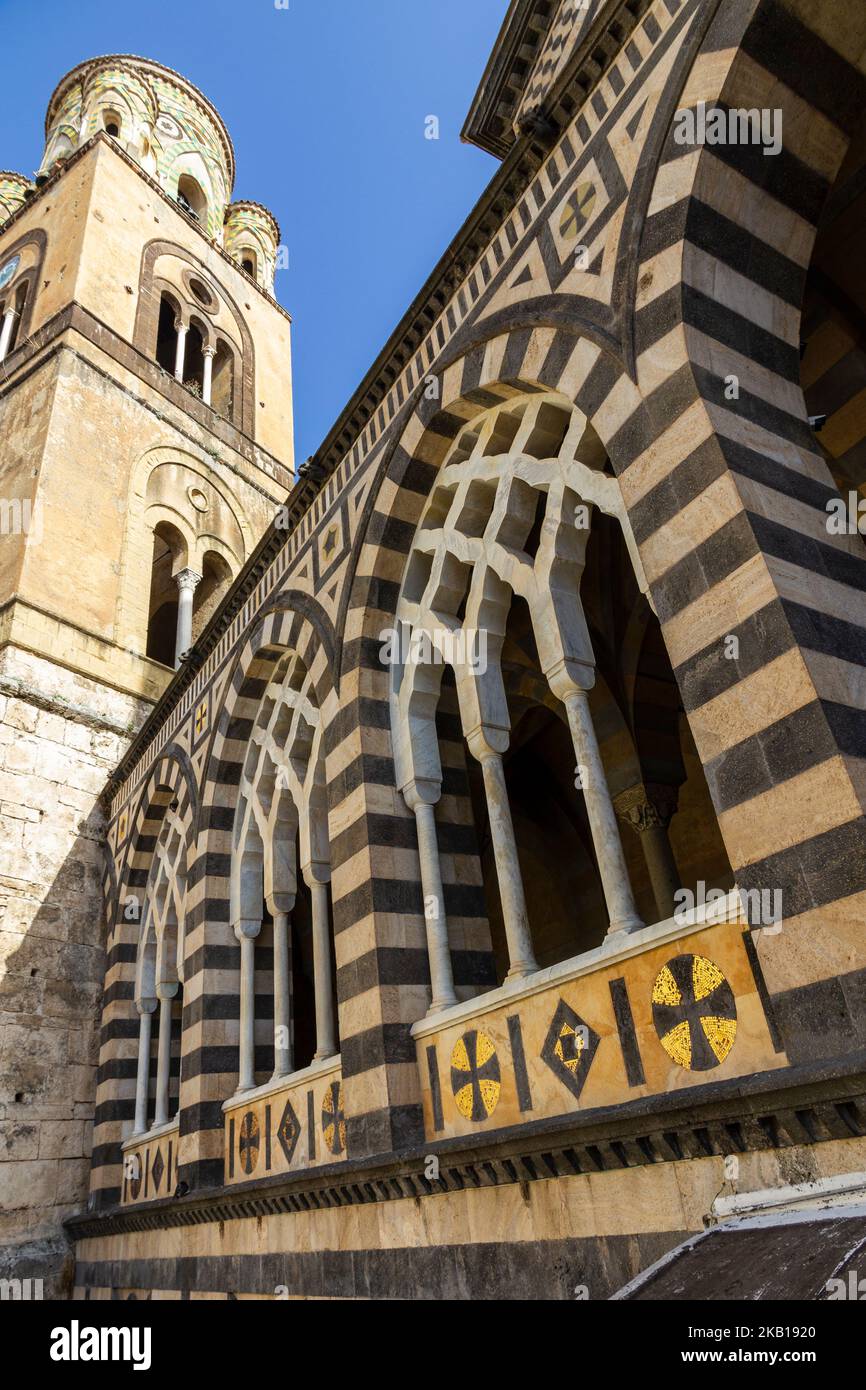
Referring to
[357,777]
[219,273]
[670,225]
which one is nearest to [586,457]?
[670,225]

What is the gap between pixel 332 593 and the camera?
7.61m

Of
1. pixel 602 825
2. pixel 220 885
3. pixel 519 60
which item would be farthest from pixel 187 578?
pixel 602 825

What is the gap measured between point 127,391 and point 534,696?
11087 mm

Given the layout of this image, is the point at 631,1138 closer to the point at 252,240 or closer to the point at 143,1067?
the point at 143,1067

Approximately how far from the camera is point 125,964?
11.1 metres

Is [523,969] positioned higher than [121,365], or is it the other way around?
[121,365]

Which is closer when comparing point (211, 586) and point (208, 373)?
point (211, 586)

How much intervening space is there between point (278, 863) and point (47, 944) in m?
4.81

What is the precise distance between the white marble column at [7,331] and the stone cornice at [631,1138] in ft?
57.4

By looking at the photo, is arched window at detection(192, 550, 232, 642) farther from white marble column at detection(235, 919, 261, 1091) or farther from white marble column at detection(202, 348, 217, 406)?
white marble column at detection(235, 919, 261, 1091)

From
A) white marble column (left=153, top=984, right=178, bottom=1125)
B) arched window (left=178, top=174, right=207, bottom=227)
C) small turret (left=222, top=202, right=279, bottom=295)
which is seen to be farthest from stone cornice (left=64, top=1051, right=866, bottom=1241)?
small turret (left=222, top=202, right=279, bottom=295)

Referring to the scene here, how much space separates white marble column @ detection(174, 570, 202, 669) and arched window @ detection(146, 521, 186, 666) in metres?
0.22
